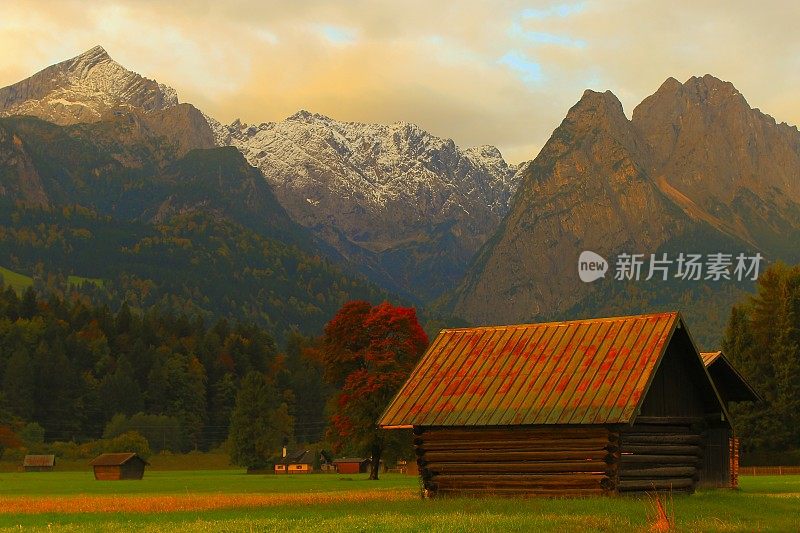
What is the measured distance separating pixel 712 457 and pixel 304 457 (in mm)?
91391

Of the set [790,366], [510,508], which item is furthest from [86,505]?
[790,366]

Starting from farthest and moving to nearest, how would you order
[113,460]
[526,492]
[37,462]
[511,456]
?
[37,462]
[113,460]
[511,456]
[526,492]

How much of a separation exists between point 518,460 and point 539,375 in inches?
139

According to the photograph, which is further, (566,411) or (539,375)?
(539,375)

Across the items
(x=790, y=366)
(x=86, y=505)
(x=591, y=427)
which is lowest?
(x=86, y=505)

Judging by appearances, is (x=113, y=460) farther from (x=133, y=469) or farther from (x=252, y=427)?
(x=252, y=427)

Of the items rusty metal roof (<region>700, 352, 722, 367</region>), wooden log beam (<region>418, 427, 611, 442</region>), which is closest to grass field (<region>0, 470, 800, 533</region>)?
wooden log beam (<region>418, 427, 611, 442</region>)

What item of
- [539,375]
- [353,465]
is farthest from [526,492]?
[353,465]

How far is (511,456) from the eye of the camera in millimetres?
47125

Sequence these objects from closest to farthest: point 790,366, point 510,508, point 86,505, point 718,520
A: point 718,520, point 510,508, point 86,505, point 790,366

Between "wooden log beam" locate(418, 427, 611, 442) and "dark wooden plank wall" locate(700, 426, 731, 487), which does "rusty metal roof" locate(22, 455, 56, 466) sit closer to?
"dark wooden plank wall" locate(700, 426, 731, 487)

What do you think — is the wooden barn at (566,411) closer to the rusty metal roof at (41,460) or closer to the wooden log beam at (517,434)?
the wooden log beam at (517,434)

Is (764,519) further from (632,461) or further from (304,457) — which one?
(304,457)

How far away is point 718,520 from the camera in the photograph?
1337 inches
